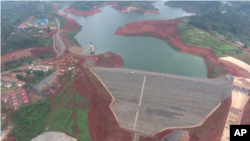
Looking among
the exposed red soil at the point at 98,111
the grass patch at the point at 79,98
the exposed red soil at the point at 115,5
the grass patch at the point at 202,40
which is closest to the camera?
the exposed red soil at the point at 98,111

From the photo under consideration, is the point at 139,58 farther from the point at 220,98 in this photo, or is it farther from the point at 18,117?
the point at 18,117

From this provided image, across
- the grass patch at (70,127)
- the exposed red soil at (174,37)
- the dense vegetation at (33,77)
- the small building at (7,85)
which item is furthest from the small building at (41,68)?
the exposed red soil at (174,37)

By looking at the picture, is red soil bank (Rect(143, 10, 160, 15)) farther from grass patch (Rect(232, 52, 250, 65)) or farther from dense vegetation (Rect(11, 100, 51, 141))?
dense vegetation (Rect(11, 100, 51, 141))

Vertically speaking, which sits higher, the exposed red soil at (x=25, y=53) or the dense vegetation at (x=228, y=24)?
the dense vegetation at (x=228, y=24)

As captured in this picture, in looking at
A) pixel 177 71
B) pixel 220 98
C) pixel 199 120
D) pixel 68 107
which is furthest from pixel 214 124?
pixel 68 107

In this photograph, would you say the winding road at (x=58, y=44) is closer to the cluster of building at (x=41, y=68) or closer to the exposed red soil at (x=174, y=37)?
the cluster of building at (x=41, y=68)

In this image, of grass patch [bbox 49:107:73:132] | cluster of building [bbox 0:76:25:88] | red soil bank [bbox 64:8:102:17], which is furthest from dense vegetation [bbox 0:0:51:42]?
grass patch [bbox 49:107:73:132]

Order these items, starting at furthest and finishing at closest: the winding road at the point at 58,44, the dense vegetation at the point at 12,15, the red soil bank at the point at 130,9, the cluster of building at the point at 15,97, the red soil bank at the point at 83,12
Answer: the red soil bank at the point at 130,9 < the red soil bank at the point at 83,12 < the dense vegetation at the point at 12,15 < the winding road at the point at 58,44 < the cluster of building at the point at 15,97
